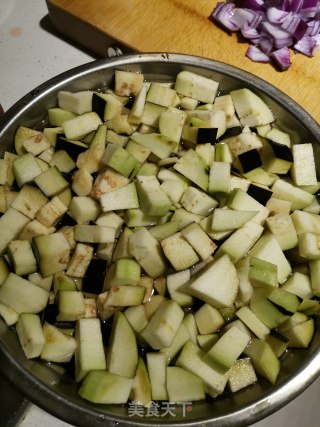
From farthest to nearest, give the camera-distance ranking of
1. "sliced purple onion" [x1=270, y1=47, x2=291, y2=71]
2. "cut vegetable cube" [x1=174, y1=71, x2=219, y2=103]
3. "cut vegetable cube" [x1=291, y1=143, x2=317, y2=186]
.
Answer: "sliced purple onion" [x1=270, y1=47, x2=291, y2=71] < "cut vegetable cube" [x1=174, y1=71, x2=219, y2=103] < "cut vegetable cube" [x1=291, y1=143, x2=317, y2=186]

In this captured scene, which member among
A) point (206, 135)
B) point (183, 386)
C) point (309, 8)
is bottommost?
point (183, 386)

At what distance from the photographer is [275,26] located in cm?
172

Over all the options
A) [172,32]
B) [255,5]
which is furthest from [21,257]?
[255,5]

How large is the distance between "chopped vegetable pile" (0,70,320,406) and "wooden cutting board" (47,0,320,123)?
308mm

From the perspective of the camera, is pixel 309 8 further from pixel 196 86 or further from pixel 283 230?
pixel 283 230

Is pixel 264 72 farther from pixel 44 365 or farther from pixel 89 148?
pixel 44 365

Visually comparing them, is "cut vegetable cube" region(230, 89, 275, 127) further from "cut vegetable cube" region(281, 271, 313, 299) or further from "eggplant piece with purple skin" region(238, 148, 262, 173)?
"cut vegetable cube" region(281, 271, 313, 299)

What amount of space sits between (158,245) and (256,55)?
90 centimetres

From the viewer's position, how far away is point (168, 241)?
119 cm

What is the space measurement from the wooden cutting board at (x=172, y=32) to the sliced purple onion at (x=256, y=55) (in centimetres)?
2

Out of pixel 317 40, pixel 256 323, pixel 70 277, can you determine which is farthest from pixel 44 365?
pixel 317 40

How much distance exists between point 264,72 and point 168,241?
2.80 ft

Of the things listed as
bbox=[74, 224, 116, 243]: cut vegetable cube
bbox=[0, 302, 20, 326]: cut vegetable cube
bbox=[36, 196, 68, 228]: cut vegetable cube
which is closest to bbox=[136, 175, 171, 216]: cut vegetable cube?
bbox=[74, 224, 116, 243]: cut vegetable cube

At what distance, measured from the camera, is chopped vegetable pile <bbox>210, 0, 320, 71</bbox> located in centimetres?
170
